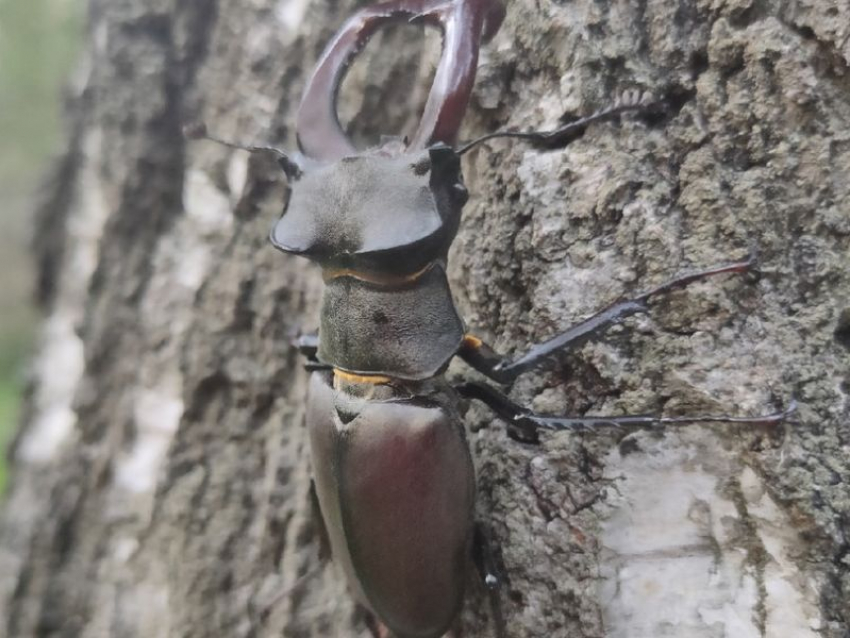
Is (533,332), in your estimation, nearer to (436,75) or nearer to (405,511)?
(405,511)

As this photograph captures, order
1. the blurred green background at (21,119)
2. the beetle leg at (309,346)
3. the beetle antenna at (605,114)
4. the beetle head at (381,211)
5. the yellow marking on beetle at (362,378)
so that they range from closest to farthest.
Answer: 1. the beetle antenna at (605,114)
2. the beetle head at (381,211)
3. the yellow marking on beetle at (362,378)
4. the beetle leg at (309,346)
5. the blurred green background at (21,119)

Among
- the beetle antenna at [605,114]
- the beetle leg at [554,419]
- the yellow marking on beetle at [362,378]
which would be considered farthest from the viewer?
the yellow marking on beetle at [362,378]

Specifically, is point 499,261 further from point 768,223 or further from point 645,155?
point 768,223

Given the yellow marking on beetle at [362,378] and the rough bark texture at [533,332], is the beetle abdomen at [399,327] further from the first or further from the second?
the rough bark texture at [533,332]

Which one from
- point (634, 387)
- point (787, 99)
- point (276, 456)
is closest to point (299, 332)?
point (276, 456)

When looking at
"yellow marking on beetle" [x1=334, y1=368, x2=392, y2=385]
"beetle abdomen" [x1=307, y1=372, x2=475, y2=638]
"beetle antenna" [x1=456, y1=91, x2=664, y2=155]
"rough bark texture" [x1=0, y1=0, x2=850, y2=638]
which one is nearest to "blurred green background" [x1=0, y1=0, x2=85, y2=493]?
"rough bark texture" [x1=0, y1=0, x2=850, y2=638]

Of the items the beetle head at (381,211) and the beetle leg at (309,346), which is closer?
the beetle head at (381,211)

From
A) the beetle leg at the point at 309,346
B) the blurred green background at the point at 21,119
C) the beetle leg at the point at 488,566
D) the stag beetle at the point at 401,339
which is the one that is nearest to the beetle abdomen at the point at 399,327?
the stag beetle at the point at 401,339
